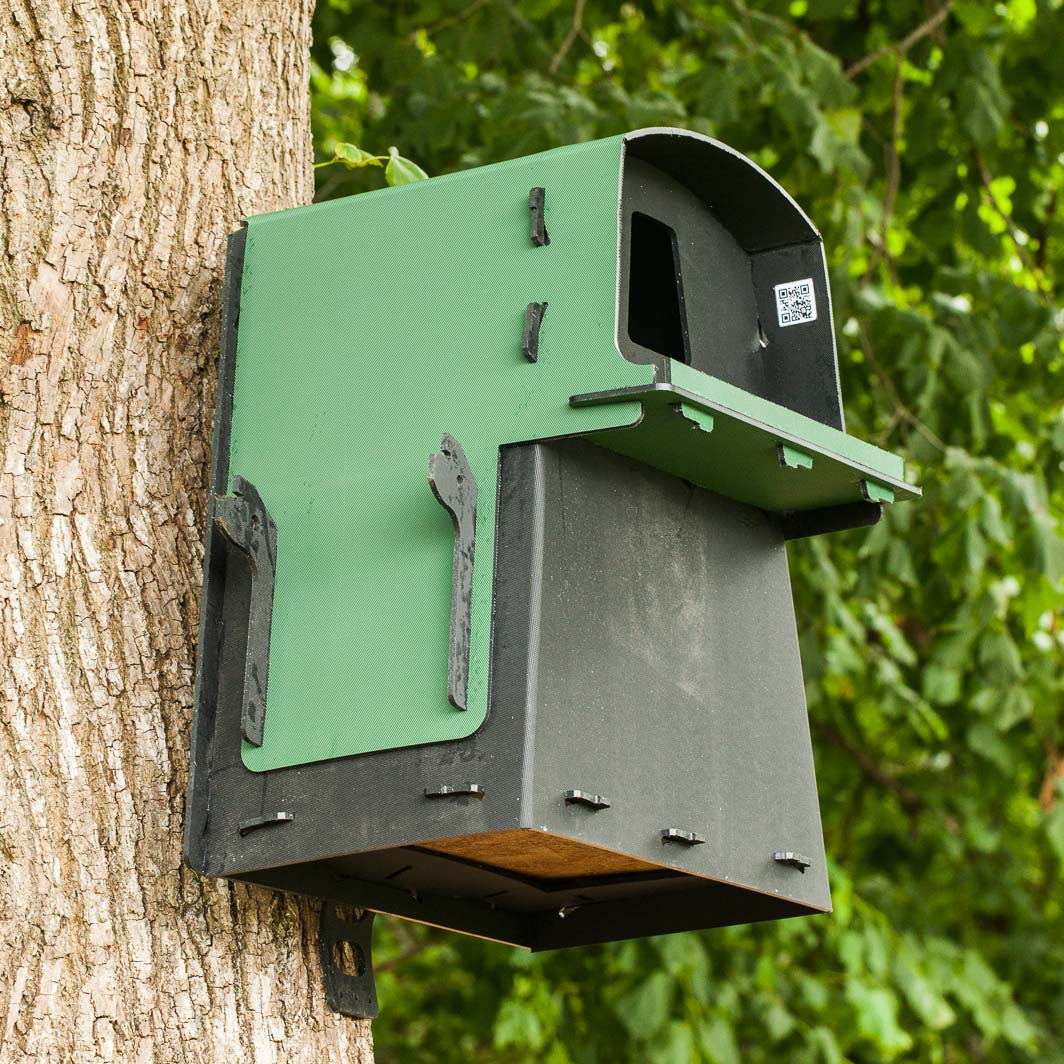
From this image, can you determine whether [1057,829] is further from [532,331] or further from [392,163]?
[532,331]

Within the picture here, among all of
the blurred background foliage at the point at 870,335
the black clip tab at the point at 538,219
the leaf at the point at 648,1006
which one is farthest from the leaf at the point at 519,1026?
the black clip tab at the point at 538,219

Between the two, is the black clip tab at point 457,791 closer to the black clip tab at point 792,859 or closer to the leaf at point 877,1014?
the black clip tab at point 792,859

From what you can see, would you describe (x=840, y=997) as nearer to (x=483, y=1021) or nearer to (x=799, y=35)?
(x=483, y=1021)

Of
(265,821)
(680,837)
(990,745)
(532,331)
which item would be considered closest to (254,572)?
(265,821)

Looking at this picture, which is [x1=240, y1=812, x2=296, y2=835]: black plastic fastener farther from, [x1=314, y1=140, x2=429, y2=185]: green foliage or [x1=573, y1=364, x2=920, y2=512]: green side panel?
[x1=314, y1=140, x2=429, y2=185]: green foliage

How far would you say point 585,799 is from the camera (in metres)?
1.73

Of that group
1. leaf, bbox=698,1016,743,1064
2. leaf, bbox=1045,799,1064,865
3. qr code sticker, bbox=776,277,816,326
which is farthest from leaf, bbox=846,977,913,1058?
qr code sticker, bbox=776,277,816,326

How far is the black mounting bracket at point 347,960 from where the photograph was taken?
76.4 inches

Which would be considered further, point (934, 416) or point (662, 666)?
point (934, 416)

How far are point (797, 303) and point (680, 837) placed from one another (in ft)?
2.61

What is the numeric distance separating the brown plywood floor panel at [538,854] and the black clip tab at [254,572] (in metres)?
0.24

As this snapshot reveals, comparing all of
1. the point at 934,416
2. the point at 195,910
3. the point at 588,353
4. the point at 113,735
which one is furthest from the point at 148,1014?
the point at 934,416

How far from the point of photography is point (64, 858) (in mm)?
1777

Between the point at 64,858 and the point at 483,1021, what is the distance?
11.7 feet
